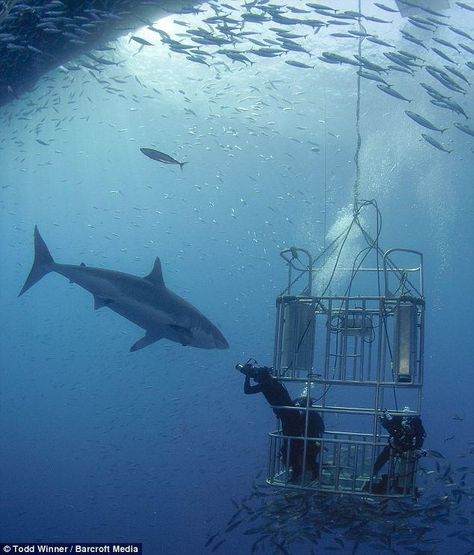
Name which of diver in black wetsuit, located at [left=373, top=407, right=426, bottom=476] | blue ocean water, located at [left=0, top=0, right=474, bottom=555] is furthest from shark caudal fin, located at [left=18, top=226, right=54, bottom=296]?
diver in black wetsuit, located at [left=373, top=407, right=426, bottom=476]

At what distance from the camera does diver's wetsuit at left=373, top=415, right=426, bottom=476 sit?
5434 mm

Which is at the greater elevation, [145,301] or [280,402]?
[145,301]

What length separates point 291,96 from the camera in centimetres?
2622

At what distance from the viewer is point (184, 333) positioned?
364 inches

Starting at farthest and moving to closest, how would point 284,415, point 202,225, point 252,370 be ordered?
1. point 202,225
2. point 252,370
3. point 284,415

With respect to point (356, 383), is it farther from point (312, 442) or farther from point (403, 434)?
point (312, 442)

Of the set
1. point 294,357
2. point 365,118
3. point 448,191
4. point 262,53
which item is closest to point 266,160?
point 448,191

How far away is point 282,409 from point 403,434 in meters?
1.30

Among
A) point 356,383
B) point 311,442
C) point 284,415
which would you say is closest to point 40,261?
point 284,415

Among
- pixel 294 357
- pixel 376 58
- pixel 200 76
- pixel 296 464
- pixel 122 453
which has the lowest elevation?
pixel 122 453

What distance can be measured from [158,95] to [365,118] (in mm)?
10713

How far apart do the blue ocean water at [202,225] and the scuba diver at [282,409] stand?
2.58 metres

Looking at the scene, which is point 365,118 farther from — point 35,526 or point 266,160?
point 35,526

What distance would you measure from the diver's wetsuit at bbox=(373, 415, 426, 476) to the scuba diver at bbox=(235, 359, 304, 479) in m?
0.88
